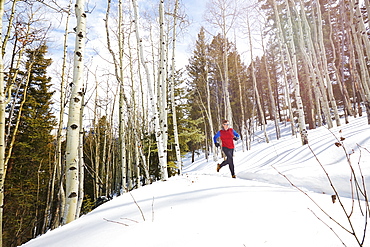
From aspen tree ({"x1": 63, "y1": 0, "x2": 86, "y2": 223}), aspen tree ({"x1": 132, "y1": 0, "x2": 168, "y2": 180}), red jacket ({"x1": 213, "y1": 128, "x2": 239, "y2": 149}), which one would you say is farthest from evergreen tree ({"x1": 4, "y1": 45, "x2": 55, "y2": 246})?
red jacket ({"x1": 213, "y1": 128, "x2": 239, "y2": 149})

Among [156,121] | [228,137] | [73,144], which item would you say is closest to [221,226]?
[73,144]

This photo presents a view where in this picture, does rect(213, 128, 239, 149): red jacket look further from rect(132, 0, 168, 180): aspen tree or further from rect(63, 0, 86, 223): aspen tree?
rect(63, 0, 86, 223): aspen tree

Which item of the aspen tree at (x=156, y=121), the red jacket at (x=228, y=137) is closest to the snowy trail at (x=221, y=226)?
the aspen tree at (x=156, y=121)

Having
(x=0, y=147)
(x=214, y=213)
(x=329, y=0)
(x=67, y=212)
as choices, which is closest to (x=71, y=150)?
(x=67, y=212)

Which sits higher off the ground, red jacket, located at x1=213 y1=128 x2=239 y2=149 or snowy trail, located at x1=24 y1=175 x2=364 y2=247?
red jacket, located at x1=213 y1=128 x2=239 y2=149

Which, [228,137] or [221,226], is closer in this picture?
[221,226]

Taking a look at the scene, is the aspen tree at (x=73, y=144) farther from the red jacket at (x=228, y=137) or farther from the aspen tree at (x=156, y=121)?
the red jacket at (x=228, y=137)

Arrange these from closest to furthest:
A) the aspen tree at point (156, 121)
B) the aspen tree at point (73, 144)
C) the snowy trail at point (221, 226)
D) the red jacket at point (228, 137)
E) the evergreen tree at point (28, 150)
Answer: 1. the snowy trail at point (221, 226)
2. the aspen tree at point (73, 144)
3. the aspen tree at point (156, 121)
4. the red jacket at point (228, 137)
5. the evergreen tree at point (28, 150)

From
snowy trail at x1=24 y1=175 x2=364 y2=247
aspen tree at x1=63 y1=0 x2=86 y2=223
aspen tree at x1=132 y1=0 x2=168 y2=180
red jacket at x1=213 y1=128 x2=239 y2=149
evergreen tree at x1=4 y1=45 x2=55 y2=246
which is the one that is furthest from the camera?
evergreen tree at x1=4 y1=45 x2=55 y2=246

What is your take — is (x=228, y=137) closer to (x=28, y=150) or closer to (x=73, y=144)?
(x=73, y=144)

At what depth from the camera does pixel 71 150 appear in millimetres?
3498

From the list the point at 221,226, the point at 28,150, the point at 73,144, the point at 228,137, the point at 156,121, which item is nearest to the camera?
the point at 221,226

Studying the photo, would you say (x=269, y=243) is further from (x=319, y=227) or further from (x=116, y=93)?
(x=116, y=93)

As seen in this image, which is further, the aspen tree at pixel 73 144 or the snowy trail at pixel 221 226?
the aspen tree at pixel 73 144
